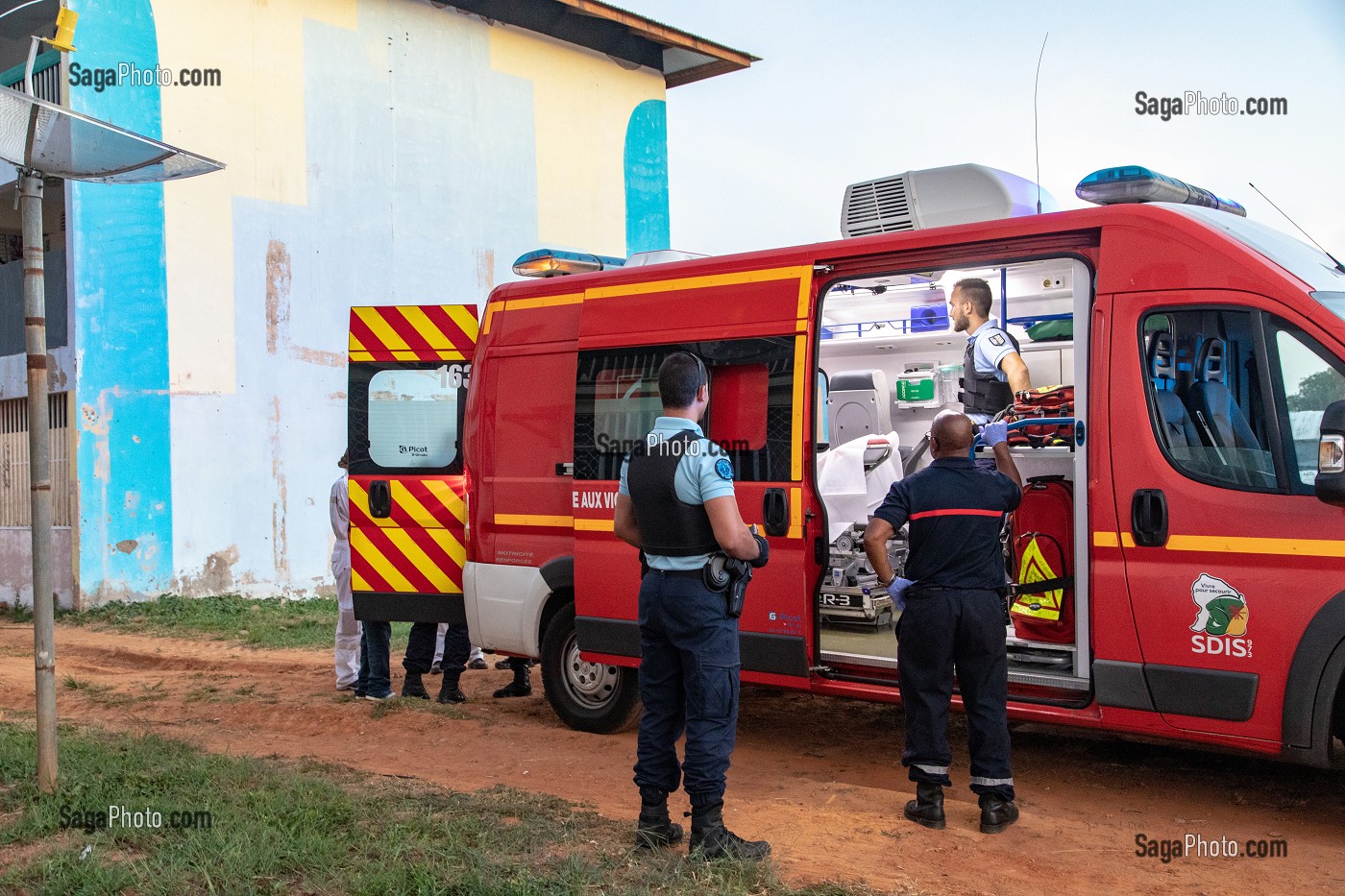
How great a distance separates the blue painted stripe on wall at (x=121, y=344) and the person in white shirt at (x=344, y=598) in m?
6.39

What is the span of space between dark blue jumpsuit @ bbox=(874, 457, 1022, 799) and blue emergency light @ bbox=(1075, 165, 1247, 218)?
57.2 inches

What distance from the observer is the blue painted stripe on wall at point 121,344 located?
46.3 feet

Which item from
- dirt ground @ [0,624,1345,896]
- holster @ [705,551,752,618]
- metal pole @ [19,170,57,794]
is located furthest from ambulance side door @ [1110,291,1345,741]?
metal pole @ [19,170,57,794]

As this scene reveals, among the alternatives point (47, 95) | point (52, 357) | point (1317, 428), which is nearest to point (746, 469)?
point (1317, 428)

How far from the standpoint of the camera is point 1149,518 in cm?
518

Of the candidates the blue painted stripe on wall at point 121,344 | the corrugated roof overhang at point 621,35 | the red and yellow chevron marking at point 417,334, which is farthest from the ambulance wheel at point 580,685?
the corrugated roof overhang at point 621,35

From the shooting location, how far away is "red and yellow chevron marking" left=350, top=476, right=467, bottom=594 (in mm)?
8211

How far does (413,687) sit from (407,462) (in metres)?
1.70

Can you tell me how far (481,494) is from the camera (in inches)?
306

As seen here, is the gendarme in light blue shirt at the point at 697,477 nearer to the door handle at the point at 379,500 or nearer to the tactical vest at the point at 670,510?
the tactical vest at the point at 670,510

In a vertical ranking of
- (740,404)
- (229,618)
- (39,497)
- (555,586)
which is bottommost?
(229,618)

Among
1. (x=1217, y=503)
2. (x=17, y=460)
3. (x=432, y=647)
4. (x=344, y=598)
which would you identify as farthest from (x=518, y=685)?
(x=17, y=460)

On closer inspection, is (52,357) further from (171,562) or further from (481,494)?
(481,494)

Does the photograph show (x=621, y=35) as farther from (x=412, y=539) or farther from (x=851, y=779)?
(x=851, y=779)
